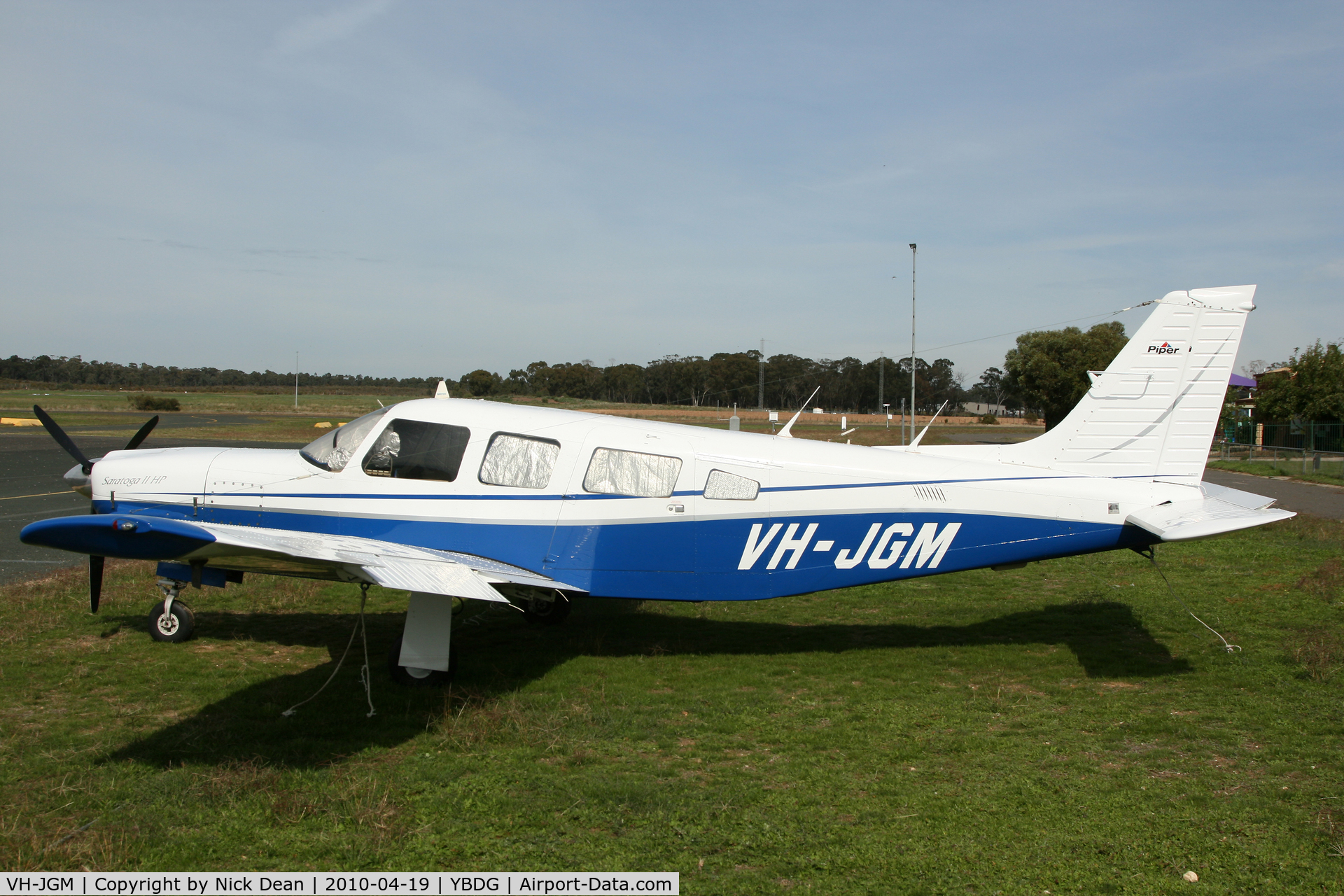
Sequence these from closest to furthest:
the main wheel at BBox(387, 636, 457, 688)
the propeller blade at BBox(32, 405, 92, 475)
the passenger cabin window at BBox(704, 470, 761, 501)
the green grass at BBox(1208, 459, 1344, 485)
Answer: the main wheel at BBox(387, 636, 457, 688) → the passenger cabin window at BBox(704, 470, 761, 501) → the propeller blade at BBox(32, 405, 92, 475) → the green grass at BBox(1208, 459, 1344, 485)

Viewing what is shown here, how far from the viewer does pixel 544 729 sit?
570 cm

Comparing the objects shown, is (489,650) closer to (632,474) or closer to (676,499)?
(632,474)

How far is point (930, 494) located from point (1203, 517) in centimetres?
222

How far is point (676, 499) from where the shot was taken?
7066mm

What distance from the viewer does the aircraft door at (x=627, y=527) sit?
7.02 metres

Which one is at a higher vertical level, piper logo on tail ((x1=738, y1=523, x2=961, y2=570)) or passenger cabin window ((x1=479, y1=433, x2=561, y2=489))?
passenger cabin window ((x1=479, y1=433, x2=561, y2=489))

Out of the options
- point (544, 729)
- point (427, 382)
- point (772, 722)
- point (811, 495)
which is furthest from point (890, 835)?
point (427, 382)

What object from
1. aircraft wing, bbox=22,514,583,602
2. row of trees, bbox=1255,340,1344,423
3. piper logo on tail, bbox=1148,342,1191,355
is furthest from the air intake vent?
row of trees, bbox=1255,340,1344,423

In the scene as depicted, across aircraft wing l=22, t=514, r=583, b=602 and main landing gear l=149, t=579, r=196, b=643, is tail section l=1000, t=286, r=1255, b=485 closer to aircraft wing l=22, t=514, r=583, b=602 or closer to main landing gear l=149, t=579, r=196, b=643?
aircraft wing l=22, t=514, r=583, b=602

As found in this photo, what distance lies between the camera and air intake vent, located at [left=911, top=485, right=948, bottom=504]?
23.5 ft

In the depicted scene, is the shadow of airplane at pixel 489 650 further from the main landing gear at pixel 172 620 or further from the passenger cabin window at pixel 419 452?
the passenger cabin window at pixel 419 452

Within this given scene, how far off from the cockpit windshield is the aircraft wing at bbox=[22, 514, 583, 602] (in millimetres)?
661

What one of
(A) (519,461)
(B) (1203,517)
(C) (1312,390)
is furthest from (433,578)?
(C) (1312,390)

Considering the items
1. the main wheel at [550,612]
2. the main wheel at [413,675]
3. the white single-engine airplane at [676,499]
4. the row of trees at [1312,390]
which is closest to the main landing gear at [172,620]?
the white single-engine airplane at [676,499]
